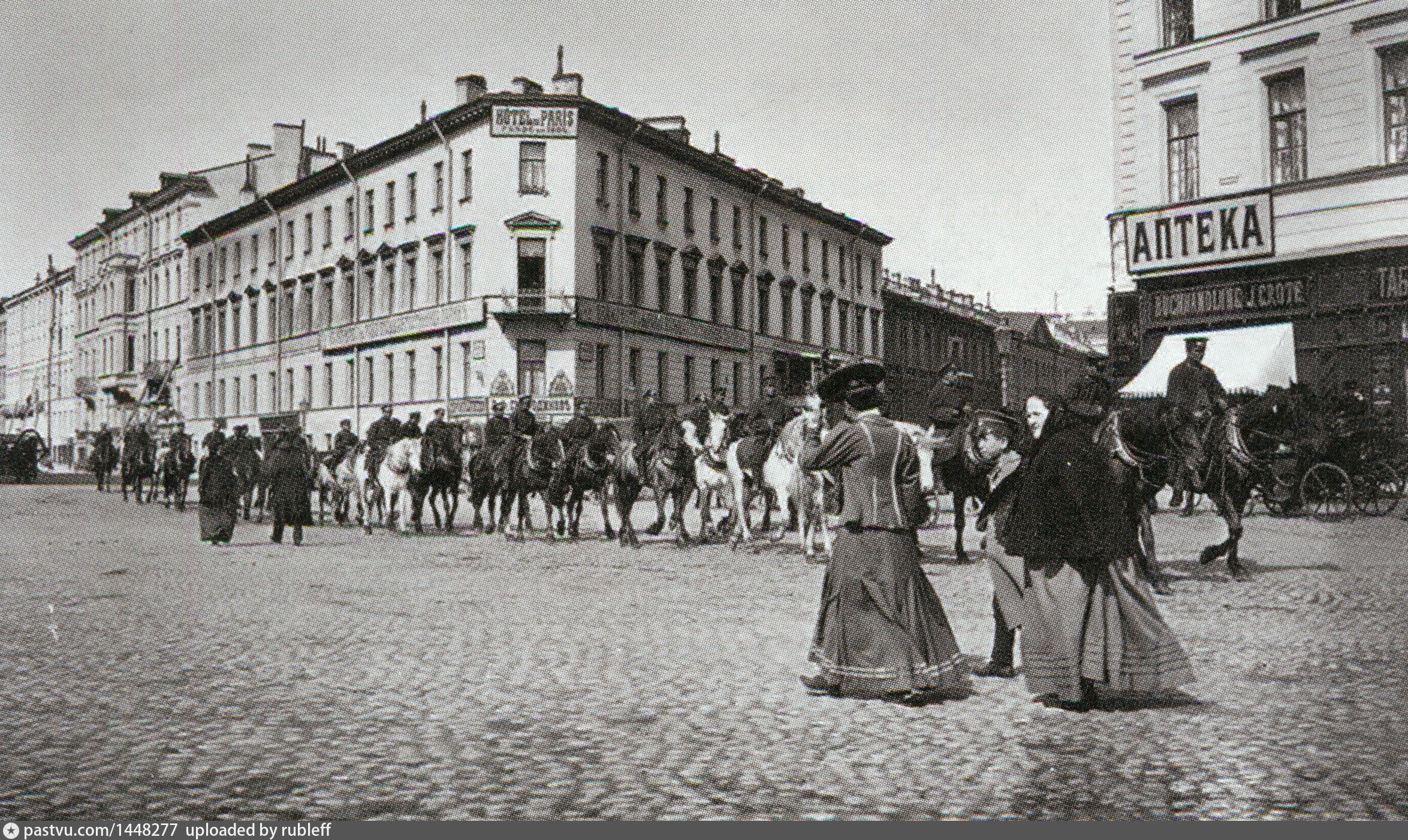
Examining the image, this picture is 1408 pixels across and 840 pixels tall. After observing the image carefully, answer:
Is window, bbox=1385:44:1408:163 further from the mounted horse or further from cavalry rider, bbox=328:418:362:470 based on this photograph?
cavalry rider, bbox=328:418:362:470

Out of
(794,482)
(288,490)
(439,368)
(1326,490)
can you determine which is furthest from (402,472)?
(439,368)

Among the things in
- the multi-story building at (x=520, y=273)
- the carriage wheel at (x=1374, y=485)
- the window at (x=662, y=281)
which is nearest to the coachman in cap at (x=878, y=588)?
the carriage wheel at (x=1374, y=485)

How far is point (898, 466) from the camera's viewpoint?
20.4ft

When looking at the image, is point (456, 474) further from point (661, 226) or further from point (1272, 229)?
point (661, 226)

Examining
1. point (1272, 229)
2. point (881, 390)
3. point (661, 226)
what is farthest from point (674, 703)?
point (661, 226)

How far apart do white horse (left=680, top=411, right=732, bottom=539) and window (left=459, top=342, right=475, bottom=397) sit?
1008 inches

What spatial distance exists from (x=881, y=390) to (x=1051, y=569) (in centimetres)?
149

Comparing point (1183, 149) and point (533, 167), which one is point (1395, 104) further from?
point (533, 167)

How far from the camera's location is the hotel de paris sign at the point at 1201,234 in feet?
65.0

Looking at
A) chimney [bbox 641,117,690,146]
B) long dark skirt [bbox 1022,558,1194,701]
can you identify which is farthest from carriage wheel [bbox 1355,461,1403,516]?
chimney [bbox 641,117,690,146]

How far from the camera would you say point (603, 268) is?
4203 cm

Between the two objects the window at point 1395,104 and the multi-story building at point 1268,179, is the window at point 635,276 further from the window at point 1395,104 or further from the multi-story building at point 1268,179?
the window at point 1395,104

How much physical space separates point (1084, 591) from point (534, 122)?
3742 centimetres

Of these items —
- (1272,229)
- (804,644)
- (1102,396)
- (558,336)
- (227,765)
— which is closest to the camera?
(227,765)
